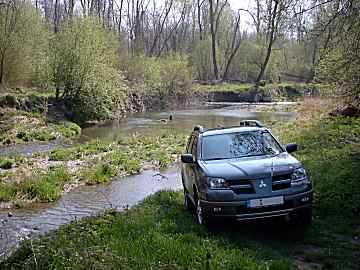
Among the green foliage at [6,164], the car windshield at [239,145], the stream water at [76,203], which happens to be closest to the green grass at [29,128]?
the stream water at [76,203]

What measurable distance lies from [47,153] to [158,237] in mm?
15459

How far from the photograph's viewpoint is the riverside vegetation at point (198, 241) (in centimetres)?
640

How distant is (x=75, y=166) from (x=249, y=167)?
12.1m

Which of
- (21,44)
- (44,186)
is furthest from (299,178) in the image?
(21,44)

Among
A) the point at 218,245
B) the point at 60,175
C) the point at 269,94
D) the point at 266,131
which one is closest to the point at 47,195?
the point at 60,175

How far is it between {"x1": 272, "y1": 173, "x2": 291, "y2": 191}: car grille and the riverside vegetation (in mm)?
810

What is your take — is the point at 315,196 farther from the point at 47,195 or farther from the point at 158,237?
the point at 47,195

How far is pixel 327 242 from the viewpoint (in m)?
7.66

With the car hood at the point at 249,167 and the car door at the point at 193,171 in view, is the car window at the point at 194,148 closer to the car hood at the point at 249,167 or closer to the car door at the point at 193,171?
the car door at the point at 193,171

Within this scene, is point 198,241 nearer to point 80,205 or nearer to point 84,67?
point 80,205

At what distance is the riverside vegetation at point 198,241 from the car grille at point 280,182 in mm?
810

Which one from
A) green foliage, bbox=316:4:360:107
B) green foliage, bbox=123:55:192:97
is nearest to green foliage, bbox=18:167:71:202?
green foliage, bbox=316:4:360:107

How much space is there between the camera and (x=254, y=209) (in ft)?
25.2

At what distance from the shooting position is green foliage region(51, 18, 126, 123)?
3509cm
